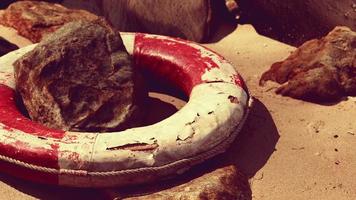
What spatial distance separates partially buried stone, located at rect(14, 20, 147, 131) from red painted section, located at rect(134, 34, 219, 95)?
0.31 metres

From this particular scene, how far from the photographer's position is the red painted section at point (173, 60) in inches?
113

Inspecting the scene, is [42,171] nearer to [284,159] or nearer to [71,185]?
[71,185]

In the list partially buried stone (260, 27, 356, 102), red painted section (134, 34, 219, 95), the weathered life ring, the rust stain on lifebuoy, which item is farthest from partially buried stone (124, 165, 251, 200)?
partially buried stone (260, 27, 356, 102)

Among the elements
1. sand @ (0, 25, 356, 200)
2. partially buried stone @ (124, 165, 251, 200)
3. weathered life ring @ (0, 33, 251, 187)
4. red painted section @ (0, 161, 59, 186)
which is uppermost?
weathered life ring @ (0, 33, 251, 187)

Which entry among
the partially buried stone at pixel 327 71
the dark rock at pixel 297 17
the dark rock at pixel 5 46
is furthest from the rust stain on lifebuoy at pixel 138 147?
the dark rock at pixel 297 17

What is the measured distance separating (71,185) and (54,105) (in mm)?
426

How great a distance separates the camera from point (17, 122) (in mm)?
2469

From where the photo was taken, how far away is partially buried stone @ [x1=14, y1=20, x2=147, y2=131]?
256cm

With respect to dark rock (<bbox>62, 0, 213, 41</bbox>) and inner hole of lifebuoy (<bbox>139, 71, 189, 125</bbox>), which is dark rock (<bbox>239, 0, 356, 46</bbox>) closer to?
dark rock (<bbox>62, 0, 213, 41</bbox>)

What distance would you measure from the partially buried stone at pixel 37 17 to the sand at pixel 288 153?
109 cm

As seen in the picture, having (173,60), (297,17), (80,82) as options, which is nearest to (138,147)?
(80,82)

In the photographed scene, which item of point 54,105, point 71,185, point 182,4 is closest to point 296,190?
point 71,185

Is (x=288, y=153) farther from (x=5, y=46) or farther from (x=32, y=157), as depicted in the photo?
(x=5, y=46)

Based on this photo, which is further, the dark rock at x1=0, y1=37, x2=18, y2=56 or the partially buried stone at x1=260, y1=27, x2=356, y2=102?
the dark rock at x1=0, y1=37, x2=18, y2=56
